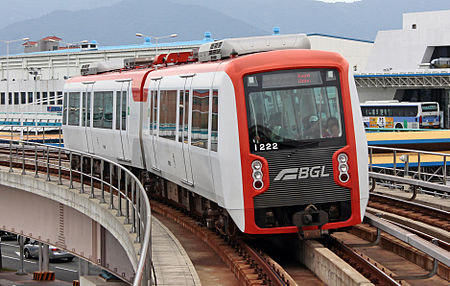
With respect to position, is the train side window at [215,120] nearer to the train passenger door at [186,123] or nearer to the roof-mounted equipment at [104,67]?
the train passenger door at [186,123]

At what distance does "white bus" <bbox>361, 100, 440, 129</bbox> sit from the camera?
65.7 metres

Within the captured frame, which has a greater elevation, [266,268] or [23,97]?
[23,97]

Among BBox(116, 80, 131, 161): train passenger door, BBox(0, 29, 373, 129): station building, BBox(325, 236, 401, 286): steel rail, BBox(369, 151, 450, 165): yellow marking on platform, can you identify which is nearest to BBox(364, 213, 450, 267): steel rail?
BBox(325, 236, 401, 286): steel rail

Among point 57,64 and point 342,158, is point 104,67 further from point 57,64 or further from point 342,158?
point 57,64

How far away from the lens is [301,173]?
38.9 feet

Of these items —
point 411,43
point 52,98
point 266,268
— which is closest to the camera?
point 266,268

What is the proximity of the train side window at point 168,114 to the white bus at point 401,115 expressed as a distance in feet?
167

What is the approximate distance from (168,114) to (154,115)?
1415mm

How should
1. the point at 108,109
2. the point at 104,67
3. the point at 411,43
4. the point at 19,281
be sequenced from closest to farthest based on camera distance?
the point at 108,109 → the point at 104,67 → the point at 19,281 → the point at 411,43

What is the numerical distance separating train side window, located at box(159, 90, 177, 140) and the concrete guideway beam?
1899mm

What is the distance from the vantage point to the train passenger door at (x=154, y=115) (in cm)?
1728

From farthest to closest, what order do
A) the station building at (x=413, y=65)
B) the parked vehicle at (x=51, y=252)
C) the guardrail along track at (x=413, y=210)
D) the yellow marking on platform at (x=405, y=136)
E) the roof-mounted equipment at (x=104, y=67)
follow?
the station building at (x=413, y=65), the parked vehicle at (x=51, y=252), the yellow marking on platform at (x=405, y=136), the roof-mounted equipment at (x=104, y=67), the guardrail along track at (x=413, y=210)

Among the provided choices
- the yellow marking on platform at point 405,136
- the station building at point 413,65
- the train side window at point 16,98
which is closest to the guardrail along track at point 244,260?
the yellow marking on platform at point 405,136

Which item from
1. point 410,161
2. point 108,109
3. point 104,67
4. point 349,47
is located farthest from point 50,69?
point 108,109
